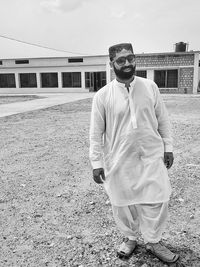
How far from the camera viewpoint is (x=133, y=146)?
2.39 metres

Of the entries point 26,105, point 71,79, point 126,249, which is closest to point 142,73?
point 71,79

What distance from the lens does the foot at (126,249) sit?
2.60 meters

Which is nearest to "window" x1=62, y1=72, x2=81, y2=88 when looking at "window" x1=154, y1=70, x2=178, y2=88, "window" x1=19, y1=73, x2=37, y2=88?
"window" x1=19, y1=73, x2=37, y2=88

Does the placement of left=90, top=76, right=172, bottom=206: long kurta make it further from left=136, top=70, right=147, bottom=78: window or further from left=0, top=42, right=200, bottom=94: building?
left=136, top=70, right=147, bottom=78: window

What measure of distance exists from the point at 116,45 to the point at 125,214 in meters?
1.46

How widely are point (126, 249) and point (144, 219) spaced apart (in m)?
0.38

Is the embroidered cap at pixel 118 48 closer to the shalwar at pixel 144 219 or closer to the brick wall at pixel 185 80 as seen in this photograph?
the shalwar at pixel 144 219

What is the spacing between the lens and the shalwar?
241 cm

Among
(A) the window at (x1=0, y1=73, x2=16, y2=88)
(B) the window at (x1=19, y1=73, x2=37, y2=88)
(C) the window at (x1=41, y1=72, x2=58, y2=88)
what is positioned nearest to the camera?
(C) the window at (x1=41, y1=72, x2=58, y2=88)

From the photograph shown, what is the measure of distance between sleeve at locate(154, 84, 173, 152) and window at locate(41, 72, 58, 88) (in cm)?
3205

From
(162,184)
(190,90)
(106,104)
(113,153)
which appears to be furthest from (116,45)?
(190,90)

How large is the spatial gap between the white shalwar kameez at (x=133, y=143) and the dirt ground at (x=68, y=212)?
562 mm

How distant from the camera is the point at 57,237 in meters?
2.99

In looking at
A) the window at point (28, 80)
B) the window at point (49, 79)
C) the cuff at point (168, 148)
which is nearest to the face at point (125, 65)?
the cuff at point (168, 148)
